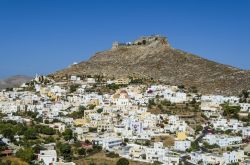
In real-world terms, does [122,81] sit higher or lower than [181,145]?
higher

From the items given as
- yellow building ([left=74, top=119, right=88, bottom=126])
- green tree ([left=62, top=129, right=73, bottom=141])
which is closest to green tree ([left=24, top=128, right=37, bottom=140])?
green tree ([left=62, top=129, right=73, bottom=141])

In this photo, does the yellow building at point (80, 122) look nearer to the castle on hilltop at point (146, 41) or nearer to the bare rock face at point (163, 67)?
the bare rock face at point (163, 67)

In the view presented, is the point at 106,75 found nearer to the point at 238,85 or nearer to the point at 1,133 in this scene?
the point at 238,85

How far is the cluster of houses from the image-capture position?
38.9 metres

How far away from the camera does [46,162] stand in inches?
1454

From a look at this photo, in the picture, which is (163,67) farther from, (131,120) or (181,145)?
(181,145)

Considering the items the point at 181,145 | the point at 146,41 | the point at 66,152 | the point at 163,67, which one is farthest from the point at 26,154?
the point at 146,41

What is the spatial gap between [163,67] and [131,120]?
31452 mm

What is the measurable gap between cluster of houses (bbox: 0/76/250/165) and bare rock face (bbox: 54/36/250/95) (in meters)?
7.91

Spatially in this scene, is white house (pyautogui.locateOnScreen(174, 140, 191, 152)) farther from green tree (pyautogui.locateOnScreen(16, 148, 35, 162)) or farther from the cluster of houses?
green tree (pyautogui.locateOnScreen(16, 148, 35, 162))

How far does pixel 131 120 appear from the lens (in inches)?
1849

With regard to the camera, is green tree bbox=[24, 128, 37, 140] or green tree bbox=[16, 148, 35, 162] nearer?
green tree bbox=[16, 148, 35, 162]

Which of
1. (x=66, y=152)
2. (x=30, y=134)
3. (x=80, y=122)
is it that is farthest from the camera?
(x=80, y=122)

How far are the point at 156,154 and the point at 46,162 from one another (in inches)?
302
